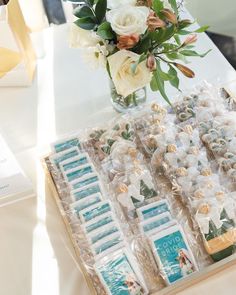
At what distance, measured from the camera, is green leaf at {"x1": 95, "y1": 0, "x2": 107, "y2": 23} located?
0.79m

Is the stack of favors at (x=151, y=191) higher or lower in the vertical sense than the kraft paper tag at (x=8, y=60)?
lower

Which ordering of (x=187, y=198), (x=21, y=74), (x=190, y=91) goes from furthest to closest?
1. (x=21, y=74)
2. (x=190, y=91)
3. (x=187, y=198)

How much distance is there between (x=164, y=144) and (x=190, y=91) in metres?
0.21

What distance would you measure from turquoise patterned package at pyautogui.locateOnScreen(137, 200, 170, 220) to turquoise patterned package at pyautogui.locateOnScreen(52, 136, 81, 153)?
0.25 metres

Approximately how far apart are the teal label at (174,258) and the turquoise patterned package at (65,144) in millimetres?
348

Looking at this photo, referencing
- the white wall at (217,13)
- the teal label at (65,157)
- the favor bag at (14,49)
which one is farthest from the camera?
the white wall at (217,13)

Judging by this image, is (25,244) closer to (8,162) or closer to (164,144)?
(8,162)

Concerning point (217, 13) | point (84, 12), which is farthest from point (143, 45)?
point (217, 13)

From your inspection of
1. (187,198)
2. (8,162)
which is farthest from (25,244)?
(187,198)

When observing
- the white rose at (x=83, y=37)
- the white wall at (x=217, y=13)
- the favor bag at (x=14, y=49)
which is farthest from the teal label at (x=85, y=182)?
the white wall at (x=217, y=13)

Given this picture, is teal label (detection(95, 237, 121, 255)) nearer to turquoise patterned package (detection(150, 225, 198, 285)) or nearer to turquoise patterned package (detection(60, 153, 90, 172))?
turquoise patterned package (detection(150, 225, 198, 285))

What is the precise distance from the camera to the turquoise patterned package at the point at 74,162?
916 mm

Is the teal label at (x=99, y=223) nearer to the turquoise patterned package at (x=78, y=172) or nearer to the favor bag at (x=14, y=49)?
the turquoise patterned package at (x=78, y=172)

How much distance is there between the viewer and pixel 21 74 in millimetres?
1179
